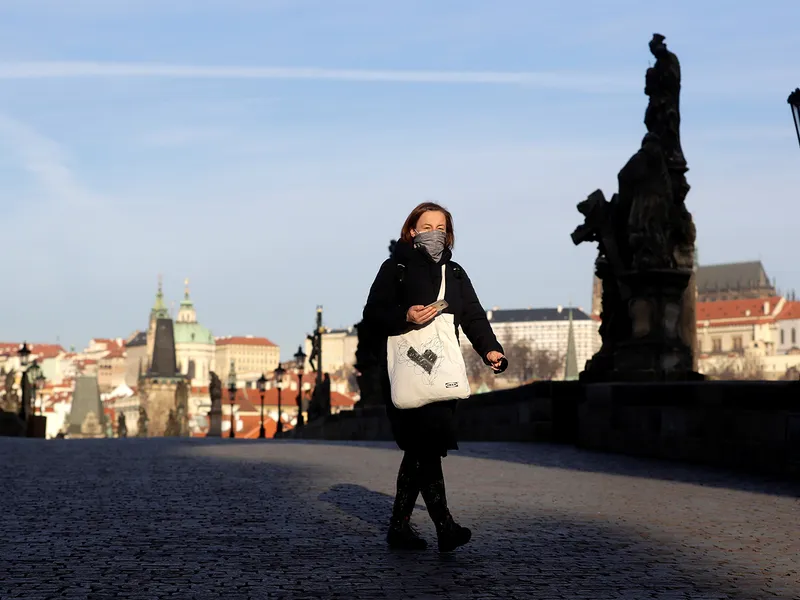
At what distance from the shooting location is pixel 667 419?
13.2 metres

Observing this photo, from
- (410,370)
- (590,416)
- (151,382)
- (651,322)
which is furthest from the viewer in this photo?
(151,382)

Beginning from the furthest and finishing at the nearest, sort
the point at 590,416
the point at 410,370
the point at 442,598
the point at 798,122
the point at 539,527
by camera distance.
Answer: the point at 590,416, the point at 798,122, the point at 539,527, the point at 410,370, the point at 442,598

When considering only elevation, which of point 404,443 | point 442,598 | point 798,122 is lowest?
point 442,598

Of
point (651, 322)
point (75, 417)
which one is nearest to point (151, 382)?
point (75, 417)

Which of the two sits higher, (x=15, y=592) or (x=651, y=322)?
(x=651, y=322)

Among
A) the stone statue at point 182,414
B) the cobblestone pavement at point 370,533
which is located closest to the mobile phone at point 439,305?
the cobblestone pavement at point 370,533

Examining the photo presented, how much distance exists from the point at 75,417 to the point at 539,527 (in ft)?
643

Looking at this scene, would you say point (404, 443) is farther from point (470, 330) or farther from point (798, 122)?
point (798, 122)

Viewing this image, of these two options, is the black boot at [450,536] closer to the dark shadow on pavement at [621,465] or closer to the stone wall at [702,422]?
the dark shadow on pavement at [621,465]

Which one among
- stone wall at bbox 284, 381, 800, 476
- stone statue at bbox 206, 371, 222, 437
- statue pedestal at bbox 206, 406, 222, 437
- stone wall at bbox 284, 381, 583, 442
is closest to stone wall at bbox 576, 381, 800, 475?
stone wall at bbox 284, 381, 800, 476

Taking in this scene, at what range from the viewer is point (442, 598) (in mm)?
5309

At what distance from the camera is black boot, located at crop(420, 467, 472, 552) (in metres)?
6.53

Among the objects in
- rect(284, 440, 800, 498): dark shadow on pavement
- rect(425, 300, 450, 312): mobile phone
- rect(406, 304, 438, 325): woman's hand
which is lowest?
rect(284, 440, 800, 498): dark shadow on pavement

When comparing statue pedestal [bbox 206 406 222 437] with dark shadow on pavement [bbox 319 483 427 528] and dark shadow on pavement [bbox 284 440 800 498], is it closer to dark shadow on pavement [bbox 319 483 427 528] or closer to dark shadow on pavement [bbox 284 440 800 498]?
dark shadow on pavement [bbox 284 440 800 498]
